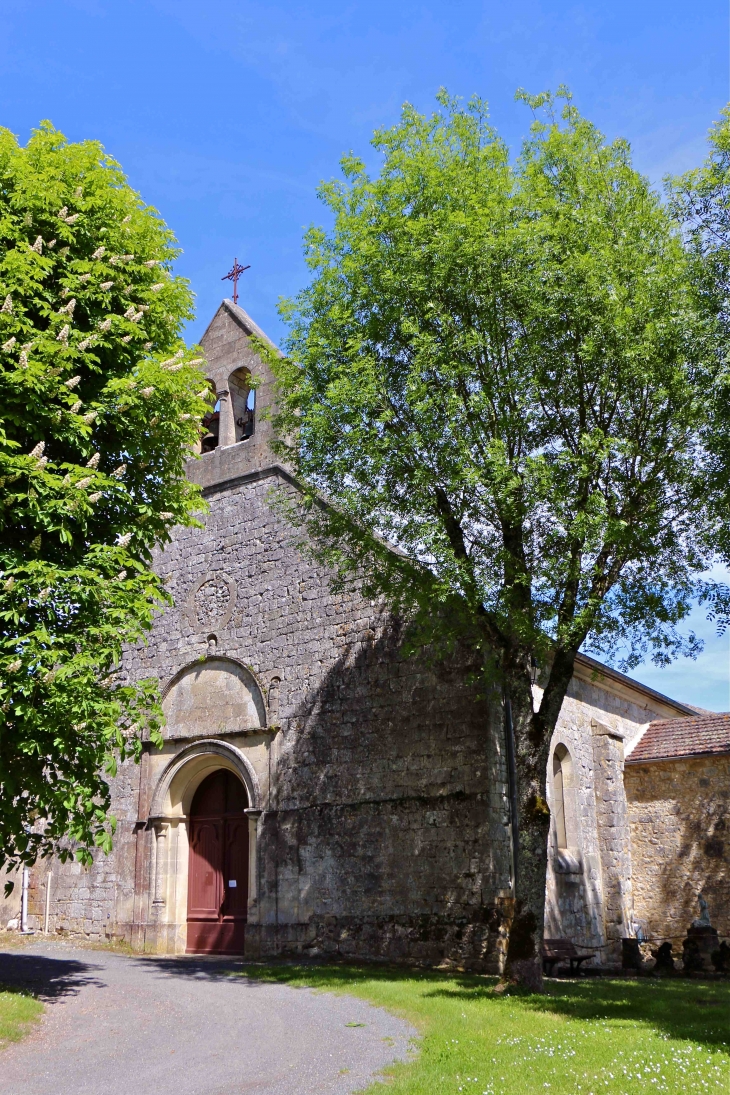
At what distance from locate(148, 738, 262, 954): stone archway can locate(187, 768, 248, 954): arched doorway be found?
0.47ft

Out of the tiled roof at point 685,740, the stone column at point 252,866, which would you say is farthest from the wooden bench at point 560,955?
the tiled roof at point 685,740

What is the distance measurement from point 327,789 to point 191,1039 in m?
6.36

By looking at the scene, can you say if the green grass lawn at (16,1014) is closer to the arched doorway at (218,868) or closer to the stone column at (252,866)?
the stone column at (252,866)

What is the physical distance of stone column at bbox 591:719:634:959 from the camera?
1664 centimetres

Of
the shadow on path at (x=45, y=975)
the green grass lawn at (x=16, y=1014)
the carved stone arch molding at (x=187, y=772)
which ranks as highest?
the carved stone arch molding at (x=187, y=772)

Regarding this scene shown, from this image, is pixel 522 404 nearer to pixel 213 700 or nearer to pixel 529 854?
pixel 529 854

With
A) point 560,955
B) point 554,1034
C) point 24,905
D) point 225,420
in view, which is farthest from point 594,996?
point 225,420

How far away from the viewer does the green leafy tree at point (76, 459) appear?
9.29 metres

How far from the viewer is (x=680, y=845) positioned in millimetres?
17016

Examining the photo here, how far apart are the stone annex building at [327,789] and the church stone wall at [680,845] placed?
3 centimetres

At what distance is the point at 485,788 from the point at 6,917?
10.7 m

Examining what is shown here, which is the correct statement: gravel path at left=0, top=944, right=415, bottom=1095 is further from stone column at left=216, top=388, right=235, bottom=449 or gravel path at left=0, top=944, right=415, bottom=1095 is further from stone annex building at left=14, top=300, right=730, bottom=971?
stone column at left=216, top=388, right=235, bottom=449

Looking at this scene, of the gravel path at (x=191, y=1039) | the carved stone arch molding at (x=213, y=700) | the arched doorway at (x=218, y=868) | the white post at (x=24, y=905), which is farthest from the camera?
the white post at (x=24, y=905)

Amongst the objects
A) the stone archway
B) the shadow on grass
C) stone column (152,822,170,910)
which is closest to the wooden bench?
the shadow on grass
